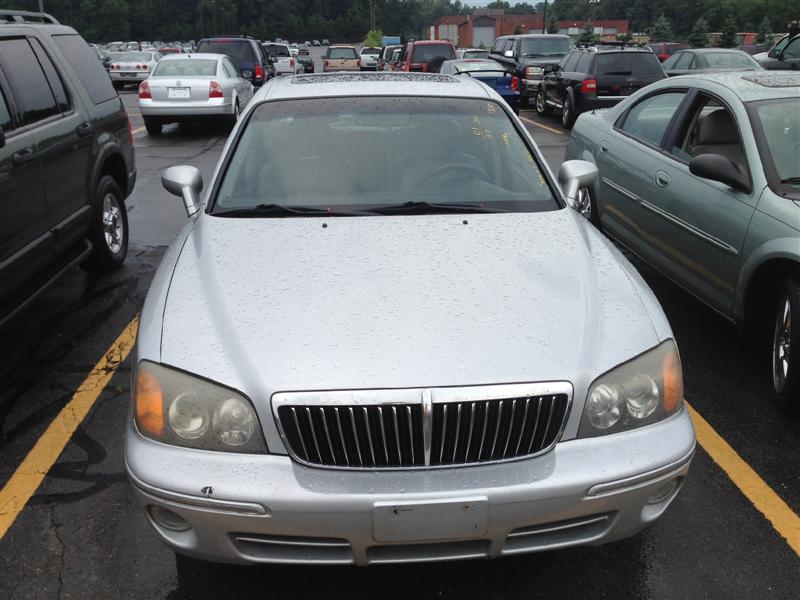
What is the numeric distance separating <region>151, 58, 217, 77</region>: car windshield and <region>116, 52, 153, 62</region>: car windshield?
47.0 ft

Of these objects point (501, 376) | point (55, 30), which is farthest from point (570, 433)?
point (55, 30)

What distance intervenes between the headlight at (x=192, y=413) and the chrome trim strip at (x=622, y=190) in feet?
12.7

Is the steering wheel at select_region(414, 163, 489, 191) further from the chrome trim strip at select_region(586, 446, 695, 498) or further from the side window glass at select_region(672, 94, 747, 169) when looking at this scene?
the side window glass at select_region(672, 94, 747, 169)

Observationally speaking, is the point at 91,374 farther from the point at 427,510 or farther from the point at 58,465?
the point at 427,510

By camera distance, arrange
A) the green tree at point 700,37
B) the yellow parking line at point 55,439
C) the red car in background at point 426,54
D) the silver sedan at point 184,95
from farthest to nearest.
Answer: the green tree at point 700,37 < the red car in background at point 426,54 < the silver sedan at point 184,95 < the yellow parking line at point 55,439

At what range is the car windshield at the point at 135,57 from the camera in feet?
94.4

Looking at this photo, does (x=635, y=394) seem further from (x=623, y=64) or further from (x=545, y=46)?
(x=545, y=46)

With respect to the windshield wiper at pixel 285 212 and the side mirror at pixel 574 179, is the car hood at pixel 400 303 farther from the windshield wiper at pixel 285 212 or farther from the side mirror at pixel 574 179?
the side mirror at pixel 574 179

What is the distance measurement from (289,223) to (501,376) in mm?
1369

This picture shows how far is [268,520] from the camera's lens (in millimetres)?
2270

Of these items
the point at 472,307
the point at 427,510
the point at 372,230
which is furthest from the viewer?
the point at 372,230

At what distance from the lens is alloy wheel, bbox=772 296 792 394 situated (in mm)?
3906

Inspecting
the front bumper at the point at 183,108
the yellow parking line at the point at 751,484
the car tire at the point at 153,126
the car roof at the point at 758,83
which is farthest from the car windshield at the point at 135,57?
the yellow parking line at the point at 751,484

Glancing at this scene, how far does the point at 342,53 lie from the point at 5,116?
3197cm
